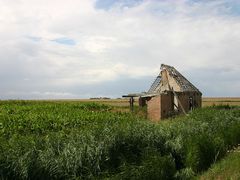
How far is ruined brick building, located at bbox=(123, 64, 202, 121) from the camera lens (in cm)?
3912

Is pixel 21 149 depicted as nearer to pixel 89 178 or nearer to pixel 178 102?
pixel 89 178

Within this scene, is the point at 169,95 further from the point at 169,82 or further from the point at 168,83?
the point at 169,82

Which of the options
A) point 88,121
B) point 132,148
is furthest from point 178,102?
point 132,148

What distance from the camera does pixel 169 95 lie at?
133 feet

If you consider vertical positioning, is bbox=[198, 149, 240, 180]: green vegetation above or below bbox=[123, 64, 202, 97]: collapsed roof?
below

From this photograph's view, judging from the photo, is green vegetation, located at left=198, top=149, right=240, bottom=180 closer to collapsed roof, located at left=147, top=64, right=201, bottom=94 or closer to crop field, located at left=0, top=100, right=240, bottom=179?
crop field, located at left=0, top=100, right=240, bottom=179

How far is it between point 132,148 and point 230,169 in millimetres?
4590

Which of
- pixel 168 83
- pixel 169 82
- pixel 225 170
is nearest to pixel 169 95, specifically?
pixel 168 83

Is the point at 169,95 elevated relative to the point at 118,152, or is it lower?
elevated

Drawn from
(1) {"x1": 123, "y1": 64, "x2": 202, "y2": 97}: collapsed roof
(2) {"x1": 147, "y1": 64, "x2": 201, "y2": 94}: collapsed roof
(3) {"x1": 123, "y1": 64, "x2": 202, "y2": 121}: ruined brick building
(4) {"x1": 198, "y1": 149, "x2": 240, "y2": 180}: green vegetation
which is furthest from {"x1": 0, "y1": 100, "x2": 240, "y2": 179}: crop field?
(2) {"x1": 147, "y1": 64, "x2": 201, "y2": 94}: collapsed roof

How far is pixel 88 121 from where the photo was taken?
1335 inches

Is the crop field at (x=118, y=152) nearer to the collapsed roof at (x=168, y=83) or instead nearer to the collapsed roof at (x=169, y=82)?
the collapsed roof at (x=168, y=83)

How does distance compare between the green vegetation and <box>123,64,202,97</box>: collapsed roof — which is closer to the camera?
the green vegetation

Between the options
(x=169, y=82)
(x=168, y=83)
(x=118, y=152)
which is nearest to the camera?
(x=118, y=152)
